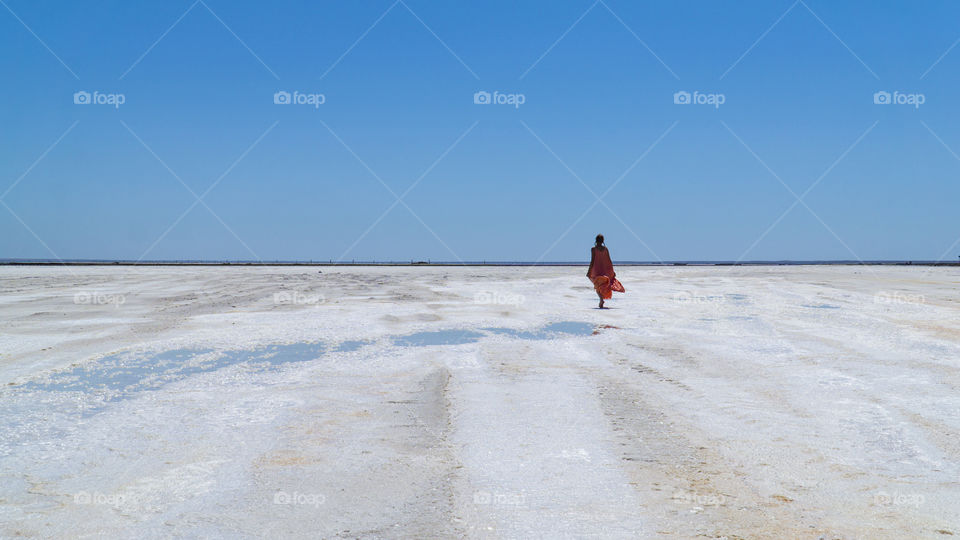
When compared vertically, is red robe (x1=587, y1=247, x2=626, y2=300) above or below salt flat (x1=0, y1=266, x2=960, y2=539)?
above

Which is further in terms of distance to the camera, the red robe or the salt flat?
the red robe

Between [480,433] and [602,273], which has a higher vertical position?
[602,273]

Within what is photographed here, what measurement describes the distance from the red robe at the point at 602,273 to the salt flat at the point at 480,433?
17.0 ft

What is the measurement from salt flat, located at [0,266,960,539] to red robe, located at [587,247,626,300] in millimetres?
5172

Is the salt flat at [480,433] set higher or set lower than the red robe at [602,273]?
lower

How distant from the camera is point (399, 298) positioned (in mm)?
17156

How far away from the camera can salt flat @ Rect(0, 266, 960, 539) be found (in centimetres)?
341

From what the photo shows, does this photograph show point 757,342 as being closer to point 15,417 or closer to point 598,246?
point 598,246

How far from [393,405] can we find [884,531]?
3.76 m

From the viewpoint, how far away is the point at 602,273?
15.7 m

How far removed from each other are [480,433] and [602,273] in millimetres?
11310

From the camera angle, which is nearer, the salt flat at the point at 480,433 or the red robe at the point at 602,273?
the salt flat at the point at 480,433

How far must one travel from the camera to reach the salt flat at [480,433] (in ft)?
11.2

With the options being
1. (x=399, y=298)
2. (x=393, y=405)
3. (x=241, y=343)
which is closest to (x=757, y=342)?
(x=393, y=405)
